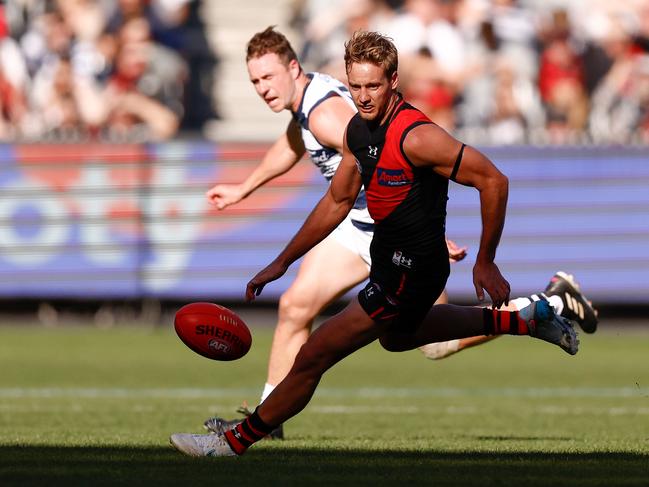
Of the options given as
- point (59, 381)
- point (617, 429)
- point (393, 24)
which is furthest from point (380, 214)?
point (393, 24)

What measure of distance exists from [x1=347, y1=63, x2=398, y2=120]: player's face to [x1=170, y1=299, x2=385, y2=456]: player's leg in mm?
976

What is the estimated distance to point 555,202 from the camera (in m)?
17.3

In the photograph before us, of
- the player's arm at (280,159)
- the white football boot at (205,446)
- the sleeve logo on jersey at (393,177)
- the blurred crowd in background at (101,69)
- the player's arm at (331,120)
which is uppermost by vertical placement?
the sleeve logo on jersey at (393,177)

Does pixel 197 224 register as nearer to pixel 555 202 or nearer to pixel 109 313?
pixel 109 313

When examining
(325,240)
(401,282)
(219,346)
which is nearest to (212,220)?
(325,240)

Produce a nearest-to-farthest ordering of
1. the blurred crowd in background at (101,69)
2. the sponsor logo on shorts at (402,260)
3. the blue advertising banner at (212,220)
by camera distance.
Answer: the sponsor logo on shorts at (402,260) → the blue advertising banner at (212,220) → the blurred crowd in background at (101,69)

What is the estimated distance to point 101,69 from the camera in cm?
1959

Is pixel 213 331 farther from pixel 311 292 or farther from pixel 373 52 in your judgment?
pixel 373 52

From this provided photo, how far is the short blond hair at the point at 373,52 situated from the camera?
273 inches

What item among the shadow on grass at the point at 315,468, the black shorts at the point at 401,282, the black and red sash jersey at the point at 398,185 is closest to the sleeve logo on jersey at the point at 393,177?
the black and red sash jersey at the point at 398,185

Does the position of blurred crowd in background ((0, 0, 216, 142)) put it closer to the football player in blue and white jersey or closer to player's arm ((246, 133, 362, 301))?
the football player in blue and white jersey

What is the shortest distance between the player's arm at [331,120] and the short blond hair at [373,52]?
1.66 metres

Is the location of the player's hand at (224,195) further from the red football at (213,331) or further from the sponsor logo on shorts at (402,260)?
the sponsor logo on shorts at (402,260)

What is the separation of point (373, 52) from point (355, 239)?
236cm
